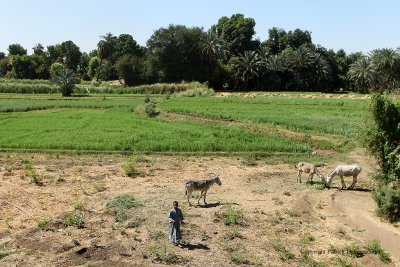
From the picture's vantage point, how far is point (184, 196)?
1898 cm

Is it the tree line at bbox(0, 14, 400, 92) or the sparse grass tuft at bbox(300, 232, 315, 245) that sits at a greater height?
the tree line at bbox(0, 14, 400, 92)

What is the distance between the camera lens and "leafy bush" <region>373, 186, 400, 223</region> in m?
16.2

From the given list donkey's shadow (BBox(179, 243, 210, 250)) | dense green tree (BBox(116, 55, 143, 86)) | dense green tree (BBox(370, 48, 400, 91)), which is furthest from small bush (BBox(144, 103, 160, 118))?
dense green tree (BBox(370, 48, 400, 91))

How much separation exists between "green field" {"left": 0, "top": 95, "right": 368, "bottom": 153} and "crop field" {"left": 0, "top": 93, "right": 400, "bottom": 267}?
0.45 feet

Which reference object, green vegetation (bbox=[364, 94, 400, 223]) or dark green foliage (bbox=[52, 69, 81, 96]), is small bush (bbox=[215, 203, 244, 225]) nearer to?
green vegetation (bbox=[364, 94, 400, 223])

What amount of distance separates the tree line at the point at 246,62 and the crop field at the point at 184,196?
46.5 meters

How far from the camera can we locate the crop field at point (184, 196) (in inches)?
540

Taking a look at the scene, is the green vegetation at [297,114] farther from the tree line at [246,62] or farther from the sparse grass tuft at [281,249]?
the tree line at [246,62]

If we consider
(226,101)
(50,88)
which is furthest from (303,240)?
(50,88)

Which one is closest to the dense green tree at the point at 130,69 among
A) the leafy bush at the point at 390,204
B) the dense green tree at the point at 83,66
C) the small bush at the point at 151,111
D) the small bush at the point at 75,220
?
the dense green tree at the point at 83,66

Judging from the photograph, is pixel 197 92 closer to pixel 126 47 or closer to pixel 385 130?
pixel 385 130

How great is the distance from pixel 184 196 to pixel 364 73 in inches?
2786

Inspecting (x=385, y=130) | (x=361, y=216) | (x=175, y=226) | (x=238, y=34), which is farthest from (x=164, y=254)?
(x=238, y=34)

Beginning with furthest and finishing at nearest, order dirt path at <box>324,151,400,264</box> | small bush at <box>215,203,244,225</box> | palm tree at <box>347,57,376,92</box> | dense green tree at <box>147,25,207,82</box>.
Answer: dense green tree at <box>147,25,207,82</box>
palm tree at <box>347,57,376,92</box>
small bush at <box>215,203,244,225</box>
dirt path at <box>324,151,400,264</box>
